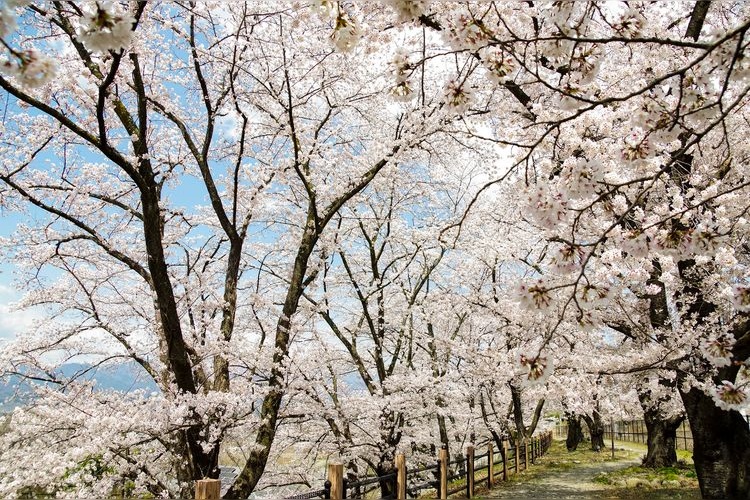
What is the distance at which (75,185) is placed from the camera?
6.50 metres

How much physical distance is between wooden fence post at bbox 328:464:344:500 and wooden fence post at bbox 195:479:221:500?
181 cm

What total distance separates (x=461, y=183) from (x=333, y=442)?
7.12m

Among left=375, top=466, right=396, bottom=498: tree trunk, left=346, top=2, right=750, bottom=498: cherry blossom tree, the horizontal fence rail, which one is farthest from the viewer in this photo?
left=375, top=466, right=396, bottom=498: tree trunk

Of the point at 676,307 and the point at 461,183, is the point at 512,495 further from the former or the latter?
the point at 461,183

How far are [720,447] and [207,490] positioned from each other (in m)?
5.97

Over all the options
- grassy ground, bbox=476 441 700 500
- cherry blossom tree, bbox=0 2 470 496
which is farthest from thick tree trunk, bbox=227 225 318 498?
grassy ground, bbox=476 441 700 500

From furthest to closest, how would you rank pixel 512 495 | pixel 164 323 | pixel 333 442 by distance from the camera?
pixel 512 495
pixel 333 442
pixel 164 323

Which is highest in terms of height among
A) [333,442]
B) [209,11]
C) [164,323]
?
[209,11]

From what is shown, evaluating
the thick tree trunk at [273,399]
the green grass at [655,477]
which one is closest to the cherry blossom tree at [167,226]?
the thick tree trunk at [273,399]

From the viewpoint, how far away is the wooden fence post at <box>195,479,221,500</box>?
370cm

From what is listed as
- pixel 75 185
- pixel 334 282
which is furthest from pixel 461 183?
pixel 75 185

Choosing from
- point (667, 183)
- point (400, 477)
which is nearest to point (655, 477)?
point (400, 477)

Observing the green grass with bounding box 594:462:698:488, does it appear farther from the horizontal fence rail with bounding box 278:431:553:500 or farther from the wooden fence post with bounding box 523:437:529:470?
the horizontal fence rail with bounding box 278:431:553:500

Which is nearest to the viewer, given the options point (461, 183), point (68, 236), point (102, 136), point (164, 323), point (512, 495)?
point (102, 136)
